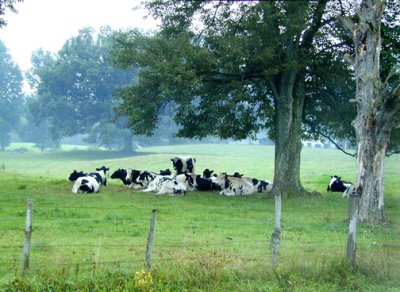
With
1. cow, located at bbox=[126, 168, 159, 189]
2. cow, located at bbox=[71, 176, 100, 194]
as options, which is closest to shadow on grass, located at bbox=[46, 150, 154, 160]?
cow, located at bbox=[126, 168, 159, 189]

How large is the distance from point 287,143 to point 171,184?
531 cm

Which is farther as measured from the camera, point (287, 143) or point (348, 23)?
point (287, 143)

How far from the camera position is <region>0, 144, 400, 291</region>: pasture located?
9648 mm

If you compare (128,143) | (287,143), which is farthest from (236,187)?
(128,143)

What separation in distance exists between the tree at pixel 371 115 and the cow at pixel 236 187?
9386 millimetres

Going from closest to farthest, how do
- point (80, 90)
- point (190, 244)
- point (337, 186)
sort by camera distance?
point (190, 244) → point (337, 186) → point (80, 90)

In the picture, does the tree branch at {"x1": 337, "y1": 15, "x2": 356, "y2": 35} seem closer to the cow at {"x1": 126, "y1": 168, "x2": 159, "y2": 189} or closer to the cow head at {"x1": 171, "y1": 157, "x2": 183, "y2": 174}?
the cow at {"x1": 126, "y1": 168, "x2": 159, "y2": 189}

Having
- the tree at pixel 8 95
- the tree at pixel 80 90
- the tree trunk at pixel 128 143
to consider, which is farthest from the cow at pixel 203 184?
the tree at pixel 8 95

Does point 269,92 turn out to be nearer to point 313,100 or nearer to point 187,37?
point 313,100

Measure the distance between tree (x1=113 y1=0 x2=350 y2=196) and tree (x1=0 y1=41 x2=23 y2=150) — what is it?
213ft

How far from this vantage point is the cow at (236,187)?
26766 millimetres

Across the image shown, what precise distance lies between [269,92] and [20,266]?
64.1 ft

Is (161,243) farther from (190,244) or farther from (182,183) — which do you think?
(182,183)

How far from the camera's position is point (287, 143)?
25406mm
